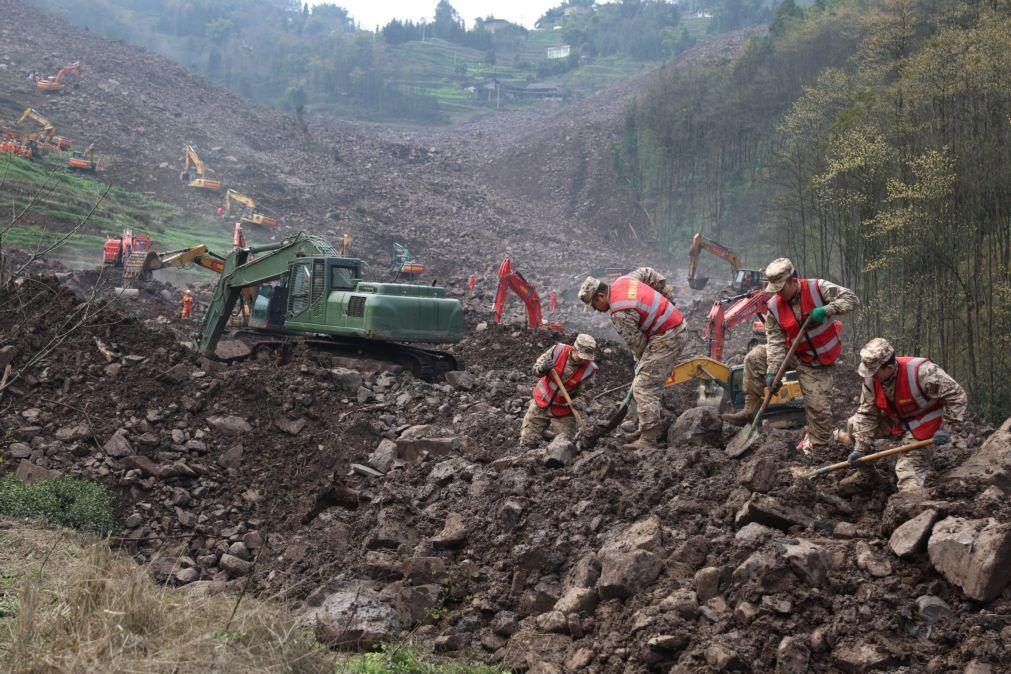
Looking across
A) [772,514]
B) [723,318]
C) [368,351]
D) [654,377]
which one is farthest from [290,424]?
[723,318]

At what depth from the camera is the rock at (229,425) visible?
1127 centimetres

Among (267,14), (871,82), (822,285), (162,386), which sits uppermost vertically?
(267,14)

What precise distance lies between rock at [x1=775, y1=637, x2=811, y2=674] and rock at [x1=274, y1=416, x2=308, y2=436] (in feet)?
26.6

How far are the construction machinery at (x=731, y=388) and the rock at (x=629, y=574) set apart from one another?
6.91 m

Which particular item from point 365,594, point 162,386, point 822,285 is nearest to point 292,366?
point 162,386

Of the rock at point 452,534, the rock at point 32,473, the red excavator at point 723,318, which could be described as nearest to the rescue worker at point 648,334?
the rock at point 452,534

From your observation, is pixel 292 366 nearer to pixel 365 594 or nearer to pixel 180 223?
pixel 365 594

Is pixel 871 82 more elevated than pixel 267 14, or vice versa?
pixel 267 14

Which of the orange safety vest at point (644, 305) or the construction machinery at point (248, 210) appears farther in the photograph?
the construction machinery at point (248, 210)

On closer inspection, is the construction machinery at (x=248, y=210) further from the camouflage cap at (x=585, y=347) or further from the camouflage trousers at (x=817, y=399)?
the camouflage trousers at (x=817, y=399)

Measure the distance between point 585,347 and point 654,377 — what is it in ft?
3.59

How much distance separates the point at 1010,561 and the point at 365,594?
3.96 meters

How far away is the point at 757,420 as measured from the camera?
717cm

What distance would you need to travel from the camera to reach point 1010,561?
433 centimetres
